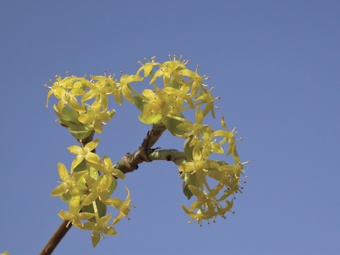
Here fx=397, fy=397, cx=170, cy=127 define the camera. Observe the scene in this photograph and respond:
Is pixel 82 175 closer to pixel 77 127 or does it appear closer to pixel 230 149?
pixel 77 127

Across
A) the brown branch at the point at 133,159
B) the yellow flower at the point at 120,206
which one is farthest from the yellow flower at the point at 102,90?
the yellow flower at the point at 120,206

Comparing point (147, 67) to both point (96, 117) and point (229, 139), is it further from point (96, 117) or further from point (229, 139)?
point (229, 139)

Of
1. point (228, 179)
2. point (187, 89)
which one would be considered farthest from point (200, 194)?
point (187, 89)

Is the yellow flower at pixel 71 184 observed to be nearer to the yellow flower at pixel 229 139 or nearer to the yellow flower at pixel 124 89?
the yellow flower at pixel 124 89

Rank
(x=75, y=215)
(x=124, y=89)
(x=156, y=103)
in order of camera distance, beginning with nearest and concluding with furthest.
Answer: (x=75, y=215), (x=156, y=103), (x=124, y=89)

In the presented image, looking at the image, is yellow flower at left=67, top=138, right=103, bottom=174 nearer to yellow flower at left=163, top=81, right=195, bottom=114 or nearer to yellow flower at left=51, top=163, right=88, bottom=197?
yellow flower at left=51, top=163, right=88, bottom=197

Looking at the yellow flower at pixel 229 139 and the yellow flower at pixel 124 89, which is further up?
the yellow flower at pixel 229 139

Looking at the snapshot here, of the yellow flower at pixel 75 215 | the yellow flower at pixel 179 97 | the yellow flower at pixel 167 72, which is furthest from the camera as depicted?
the yellow flower at pixel 167 72

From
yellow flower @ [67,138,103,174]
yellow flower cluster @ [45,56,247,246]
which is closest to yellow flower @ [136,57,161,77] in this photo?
yellow flower cluster @ [45,56,247,246]

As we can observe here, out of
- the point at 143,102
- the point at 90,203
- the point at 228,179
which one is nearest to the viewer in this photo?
the point at 90,203

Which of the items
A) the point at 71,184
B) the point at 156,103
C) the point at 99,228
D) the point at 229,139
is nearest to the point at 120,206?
the point at 99,228

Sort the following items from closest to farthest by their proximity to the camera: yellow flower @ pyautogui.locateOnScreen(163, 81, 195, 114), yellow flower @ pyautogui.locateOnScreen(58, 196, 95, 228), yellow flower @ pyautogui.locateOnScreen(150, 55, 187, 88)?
yellow flower @ pyautogui.locateOnScreen(58, 196, 95, 228), yellow flower @ pyautogui.locateOnScreen(163, 81, 195, 114), yellow flower @ pyautogui.locateOnScreen(150, 55, 187, 88)
